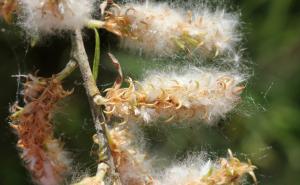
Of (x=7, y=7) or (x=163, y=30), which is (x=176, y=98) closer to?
(x=163, y=30)

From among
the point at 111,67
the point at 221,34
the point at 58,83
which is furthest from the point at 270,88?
the point at 58,83

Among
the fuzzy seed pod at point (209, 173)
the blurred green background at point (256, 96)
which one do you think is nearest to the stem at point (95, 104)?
the fuzzy seed pod at point (209, 173)

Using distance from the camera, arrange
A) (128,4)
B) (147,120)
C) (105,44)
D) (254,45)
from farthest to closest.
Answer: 1. (254,45)
2. (105,44)
3. (128,4)
4. (147,120)

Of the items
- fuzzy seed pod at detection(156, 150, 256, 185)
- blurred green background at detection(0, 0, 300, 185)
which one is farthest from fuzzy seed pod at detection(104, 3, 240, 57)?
blurred green background at detection(0, 0, 300, 185)

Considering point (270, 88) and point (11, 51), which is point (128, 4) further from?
point (270, 88)

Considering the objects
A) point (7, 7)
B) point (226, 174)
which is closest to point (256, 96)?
point (226, 174)
